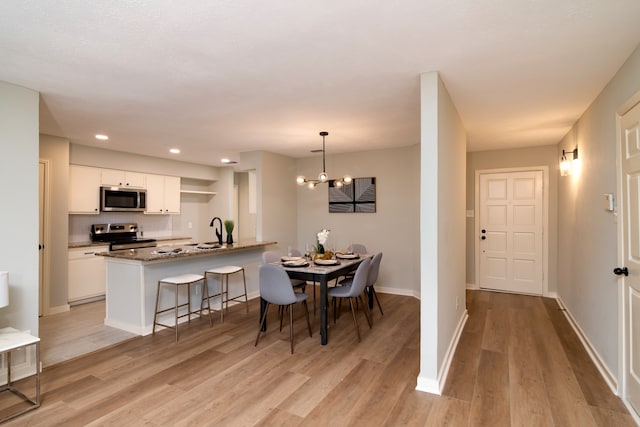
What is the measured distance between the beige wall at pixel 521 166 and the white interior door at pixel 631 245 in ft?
9.99

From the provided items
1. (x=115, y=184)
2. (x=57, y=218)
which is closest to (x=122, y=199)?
(x=115, y=184)

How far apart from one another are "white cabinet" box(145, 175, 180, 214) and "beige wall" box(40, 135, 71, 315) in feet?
4.85

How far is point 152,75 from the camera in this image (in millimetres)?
2529

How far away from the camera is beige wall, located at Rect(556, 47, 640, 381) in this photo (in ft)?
8.21

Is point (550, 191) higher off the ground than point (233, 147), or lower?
lower

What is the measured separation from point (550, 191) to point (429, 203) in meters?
3.82

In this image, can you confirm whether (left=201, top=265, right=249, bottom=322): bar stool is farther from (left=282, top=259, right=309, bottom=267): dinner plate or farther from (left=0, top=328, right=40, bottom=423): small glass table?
(left=0, top=328, right=40, bottom=423): small glass table

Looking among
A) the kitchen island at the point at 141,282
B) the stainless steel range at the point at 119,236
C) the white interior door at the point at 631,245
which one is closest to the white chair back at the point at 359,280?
the kitchen island at the point at 141,282

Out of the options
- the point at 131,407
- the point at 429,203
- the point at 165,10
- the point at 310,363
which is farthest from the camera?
the point at 310,363

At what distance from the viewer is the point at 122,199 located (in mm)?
5559

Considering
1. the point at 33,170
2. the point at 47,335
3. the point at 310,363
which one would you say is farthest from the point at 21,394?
the point at 310,363

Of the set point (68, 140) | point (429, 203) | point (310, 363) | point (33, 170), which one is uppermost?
point (68, 140)

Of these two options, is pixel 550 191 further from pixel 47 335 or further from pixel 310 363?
pixel 47 335

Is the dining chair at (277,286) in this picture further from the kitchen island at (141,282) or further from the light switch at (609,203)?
the light switch at (609,203)
